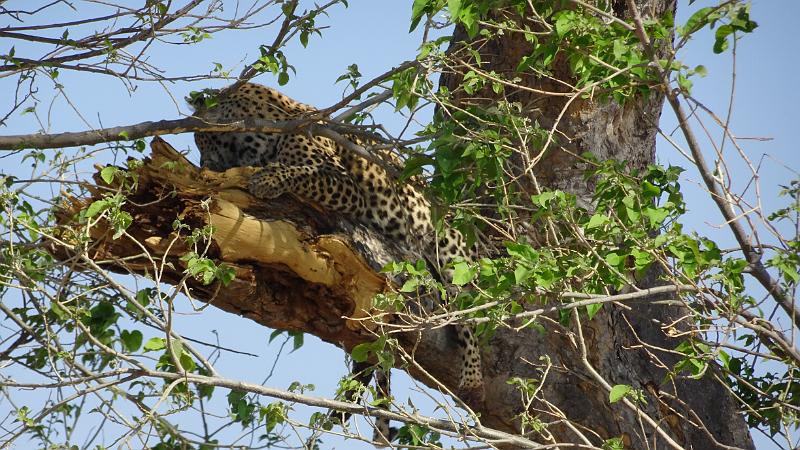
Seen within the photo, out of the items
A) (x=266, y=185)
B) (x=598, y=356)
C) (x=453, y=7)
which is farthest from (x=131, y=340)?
(x=598, y=356)

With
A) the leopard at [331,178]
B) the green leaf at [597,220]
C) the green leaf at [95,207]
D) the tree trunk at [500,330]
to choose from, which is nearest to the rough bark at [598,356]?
the tree trunk at [500,330]

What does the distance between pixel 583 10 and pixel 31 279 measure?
9.36ft

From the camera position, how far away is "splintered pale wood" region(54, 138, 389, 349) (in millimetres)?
5520

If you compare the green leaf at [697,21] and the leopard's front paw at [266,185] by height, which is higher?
the leopard's front paw at [266,185]

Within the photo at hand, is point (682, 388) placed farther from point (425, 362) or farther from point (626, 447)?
point (425, 362)

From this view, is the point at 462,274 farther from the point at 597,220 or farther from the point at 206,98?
the point at 206,98

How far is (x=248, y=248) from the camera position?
5.67m

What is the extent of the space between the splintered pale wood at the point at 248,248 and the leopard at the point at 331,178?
1.64 feet

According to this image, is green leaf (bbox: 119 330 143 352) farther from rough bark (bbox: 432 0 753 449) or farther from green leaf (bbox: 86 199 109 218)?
rough bark (bbox: 432 0 753 449)

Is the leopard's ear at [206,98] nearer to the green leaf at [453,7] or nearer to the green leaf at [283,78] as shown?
the green leaf at [283,78]

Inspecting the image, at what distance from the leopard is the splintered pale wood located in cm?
50

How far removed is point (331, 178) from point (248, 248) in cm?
150

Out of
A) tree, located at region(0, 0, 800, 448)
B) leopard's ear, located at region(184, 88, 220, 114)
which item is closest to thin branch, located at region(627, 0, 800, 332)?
tree, located at region(0, 0, 800, 448)

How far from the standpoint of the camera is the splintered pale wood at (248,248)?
5.52 m
